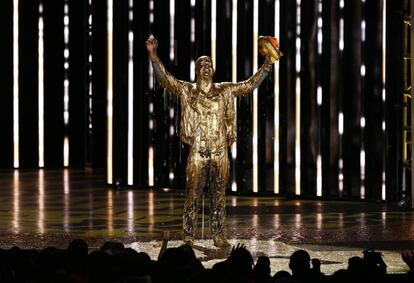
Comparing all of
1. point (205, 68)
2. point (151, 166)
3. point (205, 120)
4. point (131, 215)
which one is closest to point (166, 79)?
point (205, 68)

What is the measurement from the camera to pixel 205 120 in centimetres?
1052

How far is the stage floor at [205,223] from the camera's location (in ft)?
35.9

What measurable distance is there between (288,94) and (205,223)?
342 cm

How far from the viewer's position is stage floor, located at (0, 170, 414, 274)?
10.9 meters

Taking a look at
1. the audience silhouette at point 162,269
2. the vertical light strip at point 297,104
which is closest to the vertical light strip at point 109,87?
the vertical light strip at point 297,104

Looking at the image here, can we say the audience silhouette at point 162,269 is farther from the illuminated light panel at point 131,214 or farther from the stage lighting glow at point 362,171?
the stage lighting glow at point 362,171

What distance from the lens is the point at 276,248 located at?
426 inches

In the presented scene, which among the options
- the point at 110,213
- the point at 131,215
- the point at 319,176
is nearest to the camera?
the point at 131,215

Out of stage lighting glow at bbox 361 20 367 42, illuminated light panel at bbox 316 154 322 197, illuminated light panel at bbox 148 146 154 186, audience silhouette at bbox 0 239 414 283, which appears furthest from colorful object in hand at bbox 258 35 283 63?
illuminated light panel at bbox 148 146 154 186

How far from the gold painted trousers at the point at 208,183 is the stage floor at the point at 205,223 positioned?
215 millimetres

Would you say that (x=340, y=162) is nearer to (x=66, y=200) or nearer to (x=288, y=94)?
(x=288, y=94)

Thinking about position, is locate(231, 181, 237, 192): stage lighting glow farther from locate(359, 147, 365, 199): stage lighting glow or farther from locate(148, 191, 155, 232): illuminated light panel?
locate(359, 147, 365, 199): stage lighting glow

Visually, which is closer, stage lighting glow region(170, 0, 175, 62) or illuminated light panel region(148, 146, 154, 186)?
stage lighting glow region(170, 0, 175, 62)

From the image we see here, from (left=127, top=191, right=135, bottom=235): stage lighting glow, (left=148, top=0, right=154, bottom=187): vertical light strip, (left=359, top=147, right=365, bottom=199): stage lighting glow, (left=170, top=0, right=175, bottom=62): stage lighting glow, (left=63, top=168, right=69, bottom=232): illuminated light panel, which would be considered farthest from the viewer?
(left=148, top=0, right=154, bottom=187): vertical light strip
